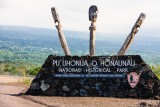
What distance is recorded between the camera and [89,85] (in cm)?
1784

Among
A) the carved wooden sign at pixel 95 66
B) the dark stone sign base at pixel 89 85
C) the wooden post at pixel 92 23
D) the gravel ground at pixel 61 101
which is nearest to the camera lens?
the gravel ground at pixel 61 101

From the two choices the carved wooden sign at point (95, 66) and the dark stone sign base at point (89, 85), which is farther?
the carved wooden sign at point (95, 66)

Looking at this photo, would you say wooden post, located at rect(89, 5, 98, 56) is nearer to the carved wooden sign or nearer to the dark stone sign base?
the carved wooden sign

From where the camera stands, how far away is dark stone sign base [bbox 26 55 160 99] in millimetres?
17688

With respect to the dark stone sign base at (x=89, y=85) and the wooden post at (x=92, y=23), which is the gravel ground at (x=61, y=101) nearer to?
the dark stone sign base at (x=89, y=85)

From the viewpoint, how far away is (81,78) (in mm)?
17891

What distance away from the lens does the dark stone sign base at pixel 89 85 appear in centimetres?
1769

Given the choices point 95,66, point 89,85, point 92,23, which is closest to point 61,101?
point 89,85

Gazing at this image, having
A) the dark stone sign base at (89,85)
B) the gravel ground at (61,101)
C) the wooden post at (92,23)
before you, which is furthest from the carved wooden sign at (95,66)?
the wooden post at (92,23)

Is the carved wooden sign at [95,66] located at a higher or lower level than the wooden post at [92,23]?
lower

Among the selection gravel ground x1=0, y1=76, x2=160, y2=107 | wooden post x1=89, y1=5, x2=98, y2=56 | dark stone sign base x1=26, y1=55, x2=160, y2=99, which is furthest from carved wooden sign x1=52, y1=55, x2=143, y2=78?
wooden post x1=89, y1=5, x2=98, y2=56

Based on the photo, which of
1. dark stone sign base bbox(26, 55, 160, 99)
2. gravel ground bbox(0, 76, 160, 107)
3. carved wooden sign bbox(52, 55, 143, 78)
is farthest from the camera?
carved wooden sign bbox(52, 55, 143, 78)

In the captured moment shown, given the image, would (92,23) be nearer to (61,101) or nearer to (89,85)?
(89,85)

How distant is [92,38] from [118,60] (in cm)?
187
